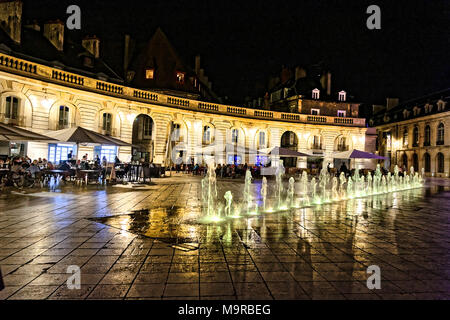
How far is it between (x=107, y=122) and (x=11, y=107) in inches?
268

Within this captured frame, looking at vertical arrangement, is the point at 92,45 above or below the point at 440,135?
above

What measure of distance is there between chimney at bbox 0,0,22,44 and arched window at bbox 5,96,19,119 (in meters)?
7.37

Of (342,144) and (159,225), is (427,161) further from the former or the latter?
(159,225)

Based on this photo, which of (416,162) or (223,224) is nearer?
(223,224)

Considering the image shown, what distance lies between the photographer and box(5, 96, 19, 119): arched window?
1864 centimetres

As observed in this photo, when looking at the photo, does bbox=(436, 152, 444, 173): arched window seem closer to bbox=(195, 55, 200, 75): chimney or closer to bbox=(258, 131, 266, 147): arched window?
bbox=(258, 131, 266, 147): arched window

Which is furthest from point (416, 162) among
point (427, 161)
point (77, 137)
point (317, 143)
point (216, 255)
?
point (216, 255)

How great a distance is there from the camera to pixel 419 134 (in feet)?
153

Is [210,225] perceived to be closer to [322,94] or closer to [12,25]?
[12,25]

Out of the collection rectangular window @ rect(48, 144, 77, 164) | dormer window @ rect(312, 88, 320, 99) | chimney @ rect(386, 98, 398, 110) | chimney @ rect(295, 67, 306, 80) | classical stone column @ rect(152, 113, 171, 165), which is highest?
chimney @ rect(295, 67, 306, 80)

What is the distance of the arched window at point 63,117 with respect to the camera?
21391mm

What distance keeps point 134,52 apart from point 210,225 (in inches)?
1429

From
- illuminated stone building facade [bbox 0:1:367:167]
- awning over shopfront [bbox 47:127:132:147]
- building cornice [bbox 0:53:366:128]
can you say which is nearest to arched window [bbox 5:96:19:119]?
illuminated stone building facade [bbox 0:1:367:167]

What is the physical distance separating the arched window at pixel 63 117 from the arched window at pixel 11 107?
2.79 metres
